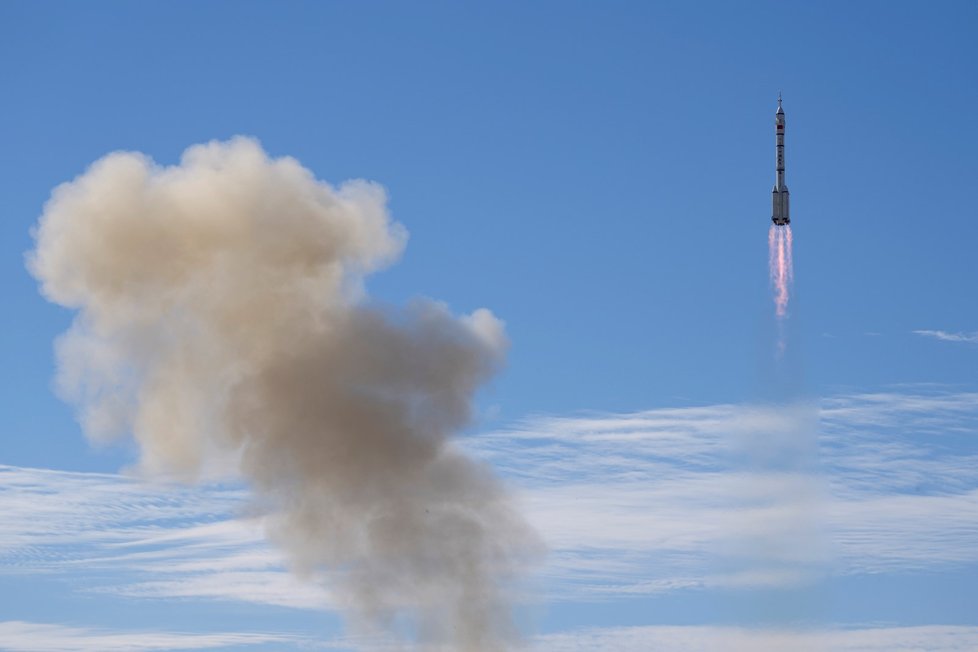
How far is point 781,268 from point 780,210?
3.29 m

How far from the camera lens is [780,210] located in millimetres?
166625

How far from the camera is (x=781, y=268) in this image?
167 meters

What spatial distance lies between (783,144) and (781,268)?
715 centimetres

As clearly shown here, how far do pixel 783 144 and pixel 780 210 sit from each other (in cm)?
442

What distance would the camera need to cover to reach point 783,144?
6649 inches
